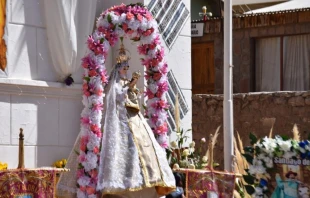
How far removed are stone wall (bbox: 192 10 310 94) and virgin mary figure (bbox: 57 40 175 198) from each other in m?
11.1

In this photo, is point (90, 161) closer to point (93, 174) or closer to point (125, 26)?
point (93, 174)

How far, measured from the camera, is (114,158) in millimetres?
11227

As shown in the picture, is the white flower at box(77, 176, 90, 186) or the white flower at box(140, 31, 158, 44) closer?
the white flower at box(77, 176, 90, 186)

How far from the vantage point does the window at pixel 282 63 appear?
22.7 metres

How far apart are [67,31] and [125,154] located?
2.41 m

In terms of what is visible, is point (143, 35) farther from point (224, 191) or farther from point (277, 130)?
point (277, 130)

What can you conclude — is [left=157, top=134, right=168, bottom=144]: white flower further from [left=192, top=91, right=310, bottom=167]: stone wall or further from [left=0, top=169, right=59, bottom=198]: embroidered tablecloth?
[left=192, top=91, right=310, bottom=167]: stone wall

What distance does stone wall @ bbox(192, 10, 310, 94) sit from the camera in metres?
22.4

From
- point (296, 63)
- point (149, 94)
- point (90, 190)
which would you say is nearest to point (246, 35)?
point (296, 63)

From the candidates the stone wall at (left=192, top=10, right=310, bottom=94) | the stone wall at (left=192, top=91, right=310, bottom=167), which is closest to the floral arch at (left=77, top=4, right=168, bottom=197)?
the stone wall at (left=192, top=91, right=310, bottom=167)

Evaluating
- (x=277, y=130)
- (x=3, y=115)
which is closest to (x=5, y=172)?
(x=3, y=115)

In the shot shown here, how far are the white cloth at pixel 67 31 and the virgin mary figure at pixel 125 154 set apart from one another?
5.15 ft

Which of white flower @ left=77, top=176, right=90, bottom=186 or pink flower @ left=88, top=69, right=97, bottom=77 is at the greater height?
pink flower @ left=88, top=69, right=97, bottom=77

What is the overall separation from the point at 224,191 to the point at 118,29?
2110mm
